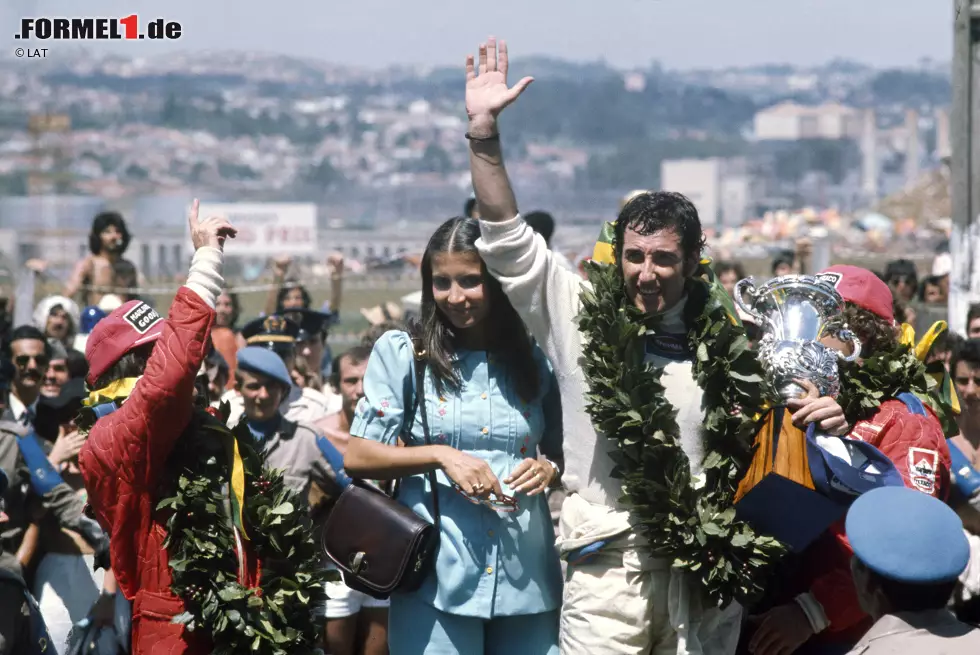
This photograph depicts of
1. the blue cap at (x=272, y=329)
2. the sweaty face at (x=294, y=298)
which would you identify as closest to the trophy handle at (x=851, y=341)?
the blue cap at (x=272, y=329)

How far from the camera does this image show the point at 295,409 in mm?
8195

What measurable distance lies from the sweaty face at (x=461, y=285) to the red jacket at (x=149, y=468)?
0.73m

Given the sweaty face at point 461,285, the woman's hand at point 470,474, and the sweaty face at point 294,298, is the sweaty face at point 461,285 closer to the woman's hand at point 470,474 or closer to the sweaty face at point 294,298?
the woman's hand at point 470,474

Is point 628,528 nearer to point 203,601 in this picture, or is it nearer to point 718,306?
point 718,306

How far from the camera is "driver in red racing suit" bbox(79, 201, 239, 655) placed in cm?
437

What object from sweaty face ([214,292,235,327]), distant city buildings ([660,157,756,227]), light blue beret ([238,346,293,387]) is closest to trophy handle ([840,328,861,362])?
light blue beret ([238,346,293,387])

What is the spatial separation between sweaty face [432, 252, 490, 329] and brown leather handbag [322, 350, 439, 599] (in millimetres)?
189

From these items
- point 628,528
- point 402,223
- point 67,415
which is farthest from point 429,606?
point 402,223

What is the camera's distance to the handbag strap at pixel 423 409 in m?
4.63

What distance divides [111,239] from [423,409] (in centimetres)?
729

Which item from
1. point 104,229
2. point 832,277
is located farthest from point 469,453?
point 104,229

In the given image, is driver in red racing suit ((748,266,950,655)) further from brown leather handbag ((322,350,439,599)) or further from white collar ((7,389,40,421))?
white collar ((7,389,40,421))

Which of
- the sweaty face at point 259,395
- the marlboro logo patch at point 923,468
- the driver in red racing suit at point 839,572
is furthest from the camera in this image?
the sweaty face at point 259,395

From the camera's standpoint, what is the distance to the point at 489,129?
4.34 metres
